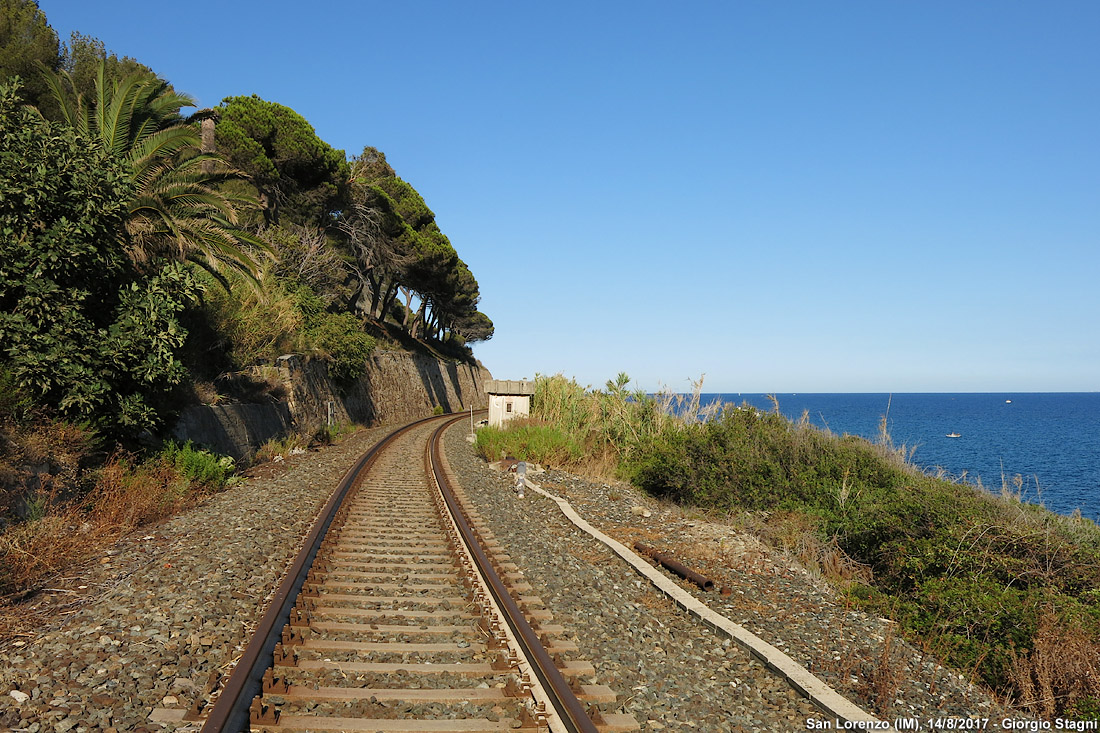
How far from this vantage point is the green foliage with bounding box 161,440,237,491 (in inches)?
425

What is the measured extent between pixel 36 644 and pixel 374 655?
8.18ft

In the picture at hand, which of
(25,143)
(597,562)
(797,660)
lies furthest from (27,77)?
(797,660)

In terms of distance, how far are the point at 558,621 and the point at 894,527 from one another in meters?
5.66

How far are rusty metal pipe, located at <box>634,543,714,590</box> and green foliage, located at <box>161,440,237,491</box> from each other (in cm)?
755

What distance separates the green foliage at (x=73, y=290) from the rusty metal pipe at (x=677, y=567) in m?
7.87

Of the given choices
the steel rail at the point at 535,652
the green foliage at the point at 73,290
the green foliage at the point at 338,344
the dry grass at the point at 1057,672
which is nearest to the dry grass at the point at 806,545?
the dry grass at the point at 1057,672

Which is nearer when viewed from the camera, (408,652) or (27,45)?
(408,652)

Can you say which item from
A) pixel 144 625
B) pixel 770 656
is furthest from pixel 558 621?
pixel 144 625

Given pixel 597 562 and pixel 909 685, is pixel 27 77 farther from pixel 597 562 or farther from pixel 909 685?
pixel 909 685

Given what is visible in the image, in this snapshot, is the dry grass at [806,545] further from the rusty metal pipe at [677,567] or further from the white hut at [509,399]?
the white hut at [509,399]

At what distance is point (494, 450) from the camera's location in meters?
17.2

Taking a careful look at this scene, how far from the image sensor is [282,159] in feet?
94.0

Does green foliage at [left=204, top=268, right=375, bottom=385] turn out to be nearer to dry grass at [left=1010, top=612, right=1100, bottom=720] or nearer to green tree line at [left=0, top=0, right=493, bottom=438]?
green tree line at [left=0, top=0, right=493, bottom=438]

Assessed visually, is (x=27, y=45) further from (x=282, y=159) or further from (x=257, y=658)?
(x=257, y=658)
